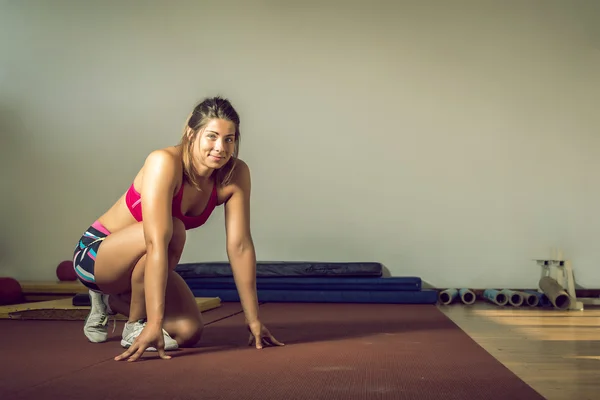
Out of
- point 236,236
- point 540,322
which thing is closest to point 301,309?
point 540,322

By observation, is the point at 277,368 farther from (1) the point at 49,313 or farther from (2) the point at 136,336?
(1) the point at 49,313

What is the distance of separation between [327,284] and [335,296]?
118mm

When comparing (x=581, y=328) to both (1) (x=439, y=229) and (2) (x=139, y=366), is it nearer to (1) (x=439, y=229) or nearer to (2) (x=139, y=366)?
(1) (x=439, y=229)

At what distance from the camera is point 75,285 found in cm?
525

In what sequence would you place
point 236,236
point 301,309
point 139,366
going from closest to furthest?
point 139,366 < point 236,236 < point 301,309

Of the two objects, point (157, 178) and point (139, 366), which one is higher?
point (157, 178)

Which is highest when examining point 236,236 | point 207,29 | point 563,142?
point 207,29

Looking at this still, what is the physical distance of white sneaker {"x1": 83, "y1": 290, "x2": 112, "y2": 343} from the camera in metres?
2.70

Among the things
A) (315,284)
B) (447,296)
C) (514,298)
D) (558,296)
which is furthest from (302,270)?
(558,296)

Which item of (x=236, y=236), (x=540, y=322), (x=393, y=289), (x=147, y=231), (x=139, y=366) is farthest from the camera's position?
(x=393, y=289)

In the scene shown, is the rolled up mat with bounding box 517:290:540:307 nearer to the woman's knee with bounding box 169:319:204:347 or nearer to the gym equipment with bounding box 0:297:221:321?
the gym equipment with bounding box 0:297:221:321

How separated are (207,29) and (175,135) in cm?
99

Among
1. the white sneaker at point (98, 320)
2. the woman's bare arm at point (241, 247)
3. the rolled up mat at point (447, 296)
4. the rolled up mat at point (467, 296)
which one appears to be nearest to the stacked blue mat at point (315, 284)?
the rolled up mat at point (447, 296)

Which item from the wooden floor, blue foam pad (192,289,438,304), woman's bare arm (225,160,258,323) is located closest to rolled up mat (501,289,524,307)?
the wooden floor
